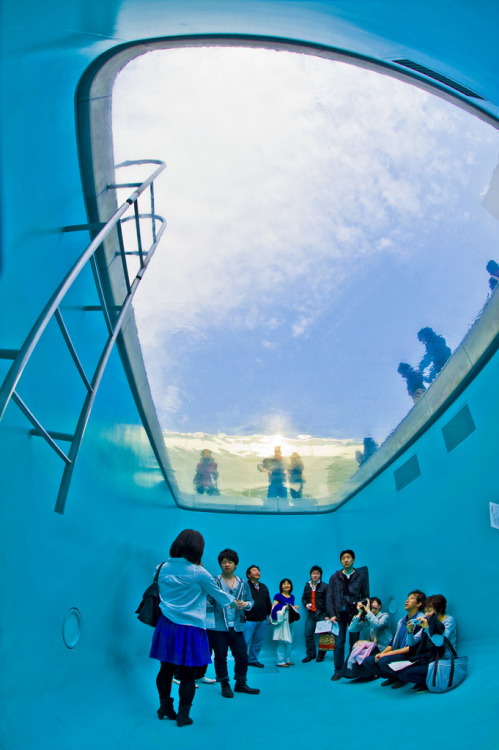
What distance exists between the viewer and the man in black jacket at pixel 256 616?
18.0ft

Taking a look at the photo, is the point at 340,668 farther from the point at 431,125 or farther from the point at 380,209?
the point at 431,125

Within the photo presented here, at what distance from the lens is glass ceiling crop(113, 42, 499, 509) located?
3889mm

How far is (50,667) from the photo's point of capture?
2898 mm

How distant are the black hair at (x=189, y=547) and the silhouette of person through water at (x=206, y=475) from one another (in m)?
3.18

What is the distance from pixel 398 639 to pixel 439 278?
3162mm

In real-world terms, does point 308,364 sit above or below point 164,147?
below

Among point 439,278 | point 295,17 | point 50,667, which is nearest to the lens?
point 295,17

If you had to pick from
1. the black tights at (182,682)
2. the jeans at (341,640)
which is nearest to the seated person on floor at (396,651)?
the jeans at (341,640)

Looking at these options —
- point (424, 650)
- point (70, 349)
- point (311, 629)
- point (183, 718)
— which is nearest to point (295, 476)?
point (311, 629)

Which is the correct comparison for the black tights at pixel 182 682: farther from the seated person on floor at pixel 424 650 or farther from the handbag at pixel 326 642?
the handbag at pixel 326 642

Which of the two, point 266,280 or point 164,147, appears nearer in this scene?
point 164,147

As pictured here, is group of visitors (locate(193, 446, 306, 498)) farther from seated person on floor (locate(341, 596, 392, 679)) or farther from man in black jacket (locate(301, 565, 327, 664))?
seated person on floor (locate(341, 596, 392, 679))

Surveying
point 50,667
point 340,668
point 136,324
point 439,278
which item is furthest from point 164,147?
point 340,668

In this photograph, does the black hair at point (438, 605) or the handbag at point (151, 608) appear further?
the black hair at point (438, 605)
